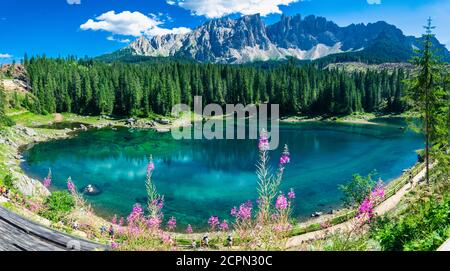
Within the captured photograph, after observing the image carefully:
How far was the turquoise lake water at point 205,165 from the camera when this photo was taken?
3206 cm

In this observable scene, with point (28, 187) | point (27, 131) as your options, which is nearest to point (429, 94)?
point (28, 187)

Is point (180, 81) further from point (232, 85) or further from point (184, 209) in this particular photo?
point (184, 209)

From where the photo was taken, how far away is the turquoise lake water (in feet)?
Result: 105

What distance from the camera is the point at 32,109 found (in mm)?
92312

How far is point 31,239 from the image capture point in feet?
11.3

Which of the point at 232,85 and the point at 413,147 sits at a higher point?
the point at 232,85

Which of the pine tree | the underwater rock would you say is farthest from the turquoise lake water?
the pine tree

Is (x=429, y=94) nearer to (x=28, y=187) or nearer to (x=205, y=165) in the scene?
(x=205, y=165)

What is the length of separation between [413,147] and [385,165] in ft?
52.7

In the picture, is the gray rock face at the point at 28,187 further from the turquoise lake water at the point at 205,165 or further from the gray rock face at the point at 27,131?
the gray rock face at the point at 27,131

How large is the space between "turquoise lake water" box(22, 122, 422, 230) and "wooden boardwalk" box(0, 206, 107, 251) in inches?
928
